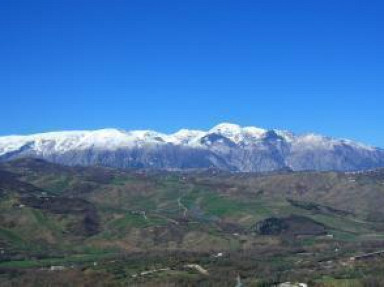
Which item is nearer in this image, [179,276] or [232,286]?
[232,286]

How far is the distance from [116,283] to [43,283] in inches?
692

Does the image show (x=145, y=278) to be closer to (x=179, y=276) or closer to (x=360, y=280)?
(x=179, y=276)

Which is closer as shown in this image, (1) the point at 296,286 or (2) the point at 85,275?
(1) the point at 296,286

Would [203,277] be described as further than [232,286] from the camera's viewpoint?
Yes

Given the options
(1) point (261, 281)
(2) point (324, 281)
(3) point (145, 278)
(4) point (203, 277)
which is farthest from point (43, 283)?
(2) point (324, 281)

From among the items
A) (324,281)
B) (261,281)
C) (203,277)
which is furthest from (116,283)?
(324,281)

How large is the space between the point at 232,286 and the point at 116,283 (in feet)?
92.8

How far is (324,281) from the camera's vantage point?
187375 mm

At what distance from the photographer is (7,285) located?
185m

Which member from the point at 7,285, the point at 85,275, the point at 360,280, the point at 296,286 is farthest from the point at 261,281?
the point at 7,285

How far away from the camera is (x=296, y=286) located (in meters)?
181

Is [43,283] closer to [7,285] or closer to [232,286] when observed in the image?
[7,285]

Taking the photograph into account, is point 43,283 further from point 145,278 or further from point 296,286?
point 296,286

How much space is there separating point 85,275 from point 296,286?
176 ft
